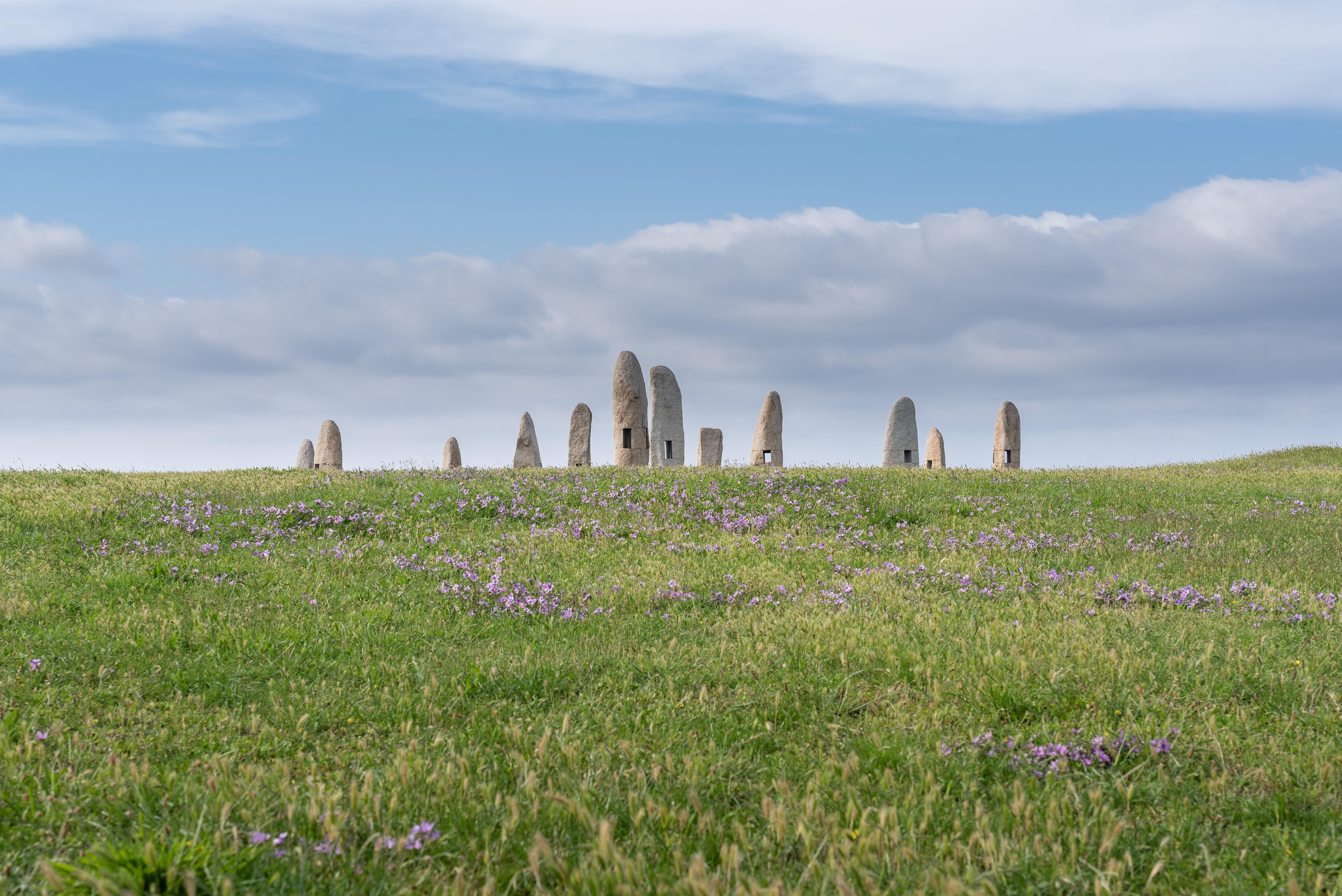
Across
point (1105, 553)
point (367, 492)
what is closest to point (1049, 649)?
point (1105, 553)

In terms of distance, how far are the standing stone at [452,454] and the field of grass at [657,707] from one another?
2592 cm

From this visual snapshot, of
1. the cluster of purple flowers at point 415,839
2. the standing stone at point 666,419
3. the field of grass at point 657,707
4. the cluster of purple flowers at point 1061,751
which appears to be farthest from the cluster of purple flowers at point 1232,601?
the standing stone at point 666,419

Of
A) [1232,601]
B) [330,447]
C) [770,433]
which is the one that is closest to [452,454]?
[330,447]

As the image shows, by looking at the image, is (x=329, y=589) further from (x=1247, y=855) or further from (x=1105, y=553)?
(x=1105, y=553)

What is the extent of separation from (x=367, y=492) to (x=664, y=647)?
438 inches

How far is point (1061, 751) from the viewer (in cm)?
597

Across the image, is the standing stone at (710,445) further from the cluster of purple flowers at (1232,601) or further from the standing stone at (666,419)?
the cluster of purple flowers at (1232,601)

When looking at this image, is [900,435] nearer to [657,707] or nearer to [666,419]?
[666,419]

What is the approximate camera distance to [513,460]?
127 feet

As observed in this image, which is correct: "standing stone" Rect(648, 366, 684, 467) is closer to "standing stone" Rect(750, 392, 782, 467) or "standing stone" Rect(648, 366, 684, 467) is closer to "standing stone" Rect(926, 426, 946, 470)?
"standing stone" Rect(750, 392, 782, 467)

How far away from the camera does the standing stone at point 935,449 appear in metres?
37.8

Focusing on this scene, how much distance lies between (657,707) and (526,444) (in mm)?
32229

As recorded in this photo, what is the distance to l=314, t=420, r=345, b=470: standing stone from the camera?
4034 centimetres

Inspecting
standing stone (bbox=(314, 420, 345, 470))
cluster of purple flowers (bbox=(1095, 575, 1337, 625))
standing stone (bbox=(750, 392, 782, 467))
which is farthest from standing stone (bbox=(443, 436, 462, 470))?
cluster of purple flowers (bbox=(1095, 575, 1337, 625))
